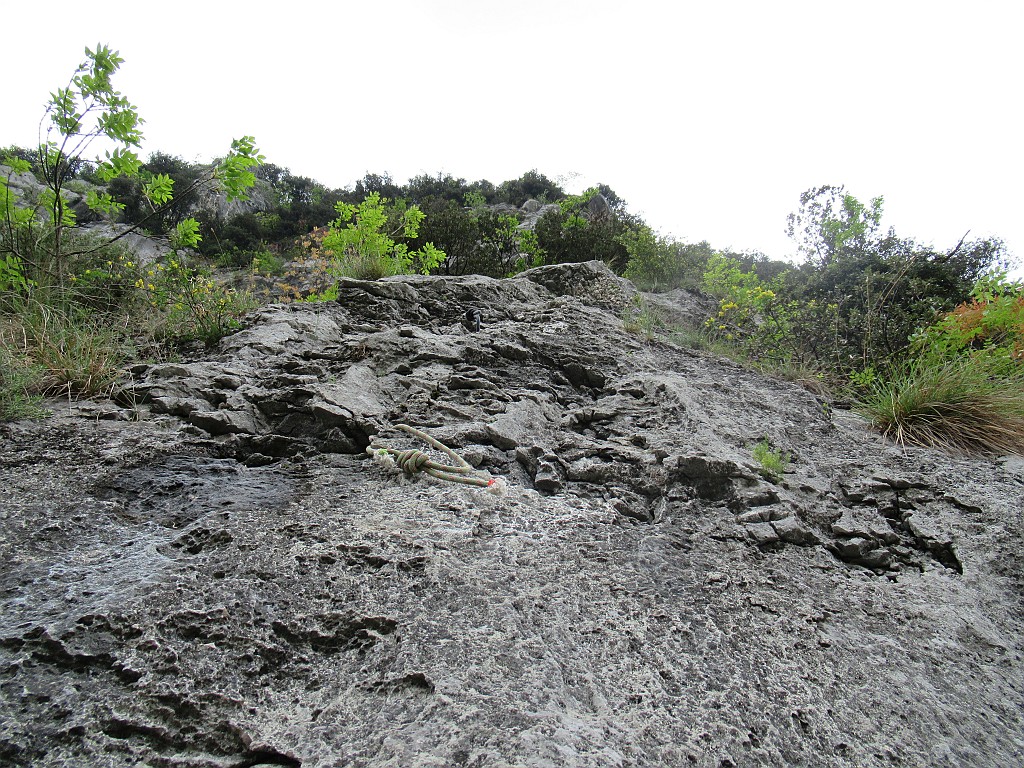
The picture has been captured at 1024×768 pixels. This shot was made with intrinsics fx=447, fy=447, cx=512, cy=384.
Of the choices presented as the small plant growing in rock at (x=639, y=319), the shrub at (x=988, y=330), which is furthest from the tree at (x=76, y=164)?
the shrub at (x=988, y=330)

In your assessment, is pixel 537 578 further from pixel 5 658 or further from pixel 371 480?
pixel 5 658

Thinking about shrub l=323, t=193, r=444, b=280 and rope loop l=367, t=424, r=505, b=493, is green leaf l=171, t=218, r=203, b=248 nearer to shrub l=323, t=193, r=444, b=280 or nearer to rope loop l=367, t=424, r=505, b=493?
shrub l=323, t=193, r=444, b=280

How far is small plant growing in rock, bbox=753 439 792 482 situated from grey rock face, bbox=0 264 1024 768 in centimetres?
6

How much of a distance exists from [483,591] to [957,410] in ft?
10.2

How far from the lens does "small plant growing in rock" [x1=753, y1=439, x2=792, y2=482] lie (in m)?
2.25

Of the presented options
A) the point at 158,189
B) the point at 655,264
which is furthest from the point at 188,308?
the point at 655,264

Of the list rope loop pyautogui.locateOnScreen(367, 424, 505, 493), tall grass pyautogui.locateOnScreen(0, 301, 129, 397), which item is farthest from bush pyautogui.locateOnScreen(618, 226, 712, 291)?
tall grass pyautogui.locateOnScreen(0, 301, 129, 397)

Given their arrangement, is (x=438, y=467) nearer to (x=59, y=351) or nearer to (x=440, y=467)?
(x=440, y=467)

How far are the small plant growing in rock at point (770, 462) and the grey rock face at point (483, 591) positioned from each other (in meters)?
0.06

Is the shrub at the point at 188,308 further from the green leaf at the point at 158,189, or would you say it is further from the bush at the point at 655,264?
the bush at the point at 655,264

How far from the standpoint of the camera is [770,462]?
7.44ft

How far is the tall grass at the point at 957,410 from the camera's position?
2.53 metres

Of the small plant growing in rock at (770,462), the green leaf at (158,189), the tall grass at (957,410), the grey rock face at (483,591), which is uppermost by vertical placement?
the green leaf at (158,189)

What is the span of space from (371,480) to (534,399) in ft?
4.04
